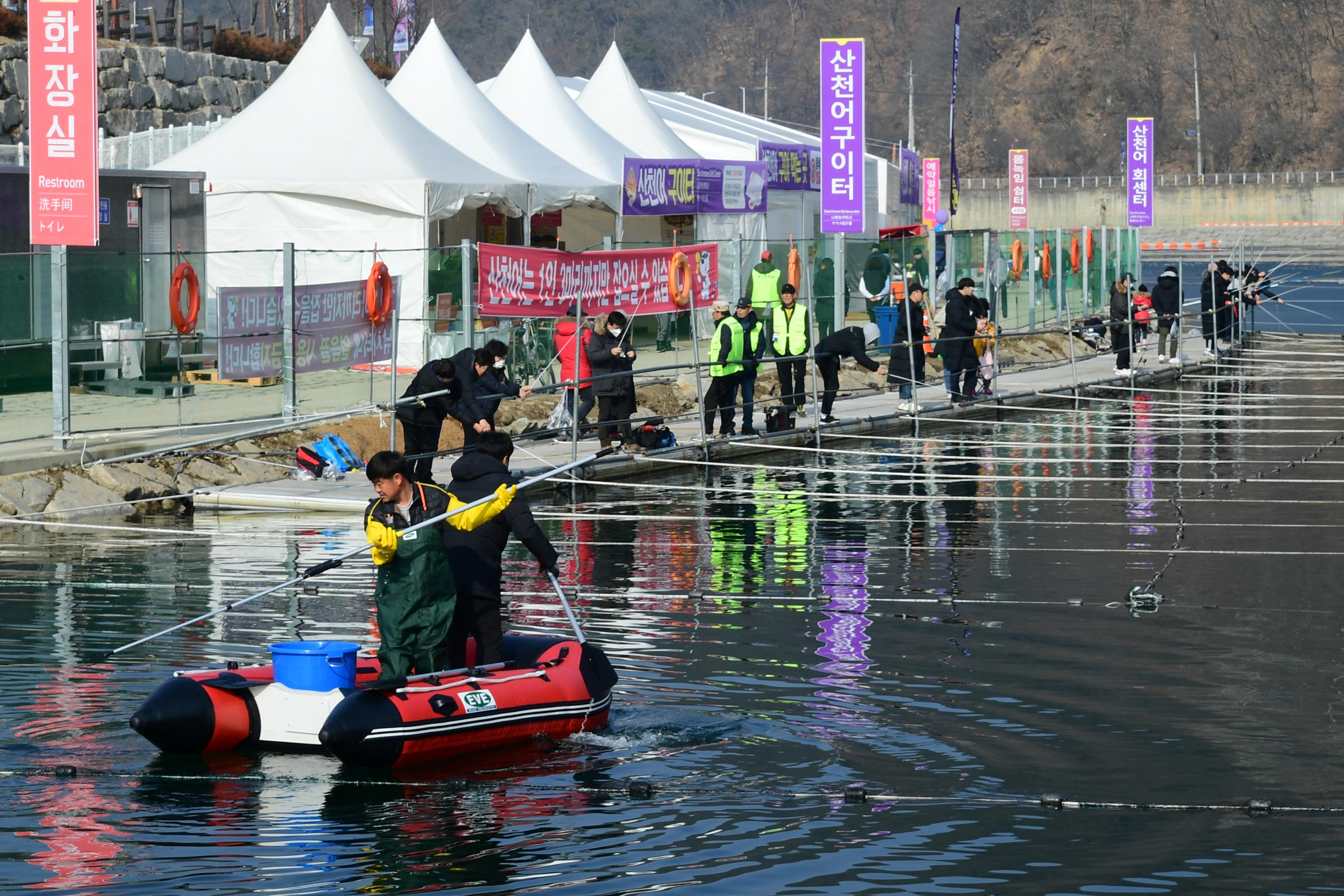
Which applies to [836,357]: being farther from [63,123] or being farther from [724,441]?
[63,123]

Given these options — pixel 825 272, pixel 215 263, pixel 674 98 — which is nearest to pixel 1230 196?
pixel 674 98

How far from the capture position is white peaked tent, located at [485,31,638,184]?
105 feet

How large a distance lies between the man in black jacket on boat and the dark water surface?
750 mm

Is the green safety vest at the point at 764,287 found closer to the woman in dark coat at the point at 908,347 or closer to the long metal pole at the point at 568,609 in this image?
the woman in dark coat at the point at 908,347

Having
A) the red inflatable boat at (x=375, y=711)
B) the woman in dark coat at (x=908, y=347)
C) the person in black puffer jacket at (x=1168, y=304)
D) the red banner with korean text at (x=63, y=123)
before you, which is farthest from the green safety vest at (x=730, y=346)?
the person in black puffer jacket at (x=1168, y=304)

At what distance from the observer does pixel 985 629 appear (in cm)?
1198

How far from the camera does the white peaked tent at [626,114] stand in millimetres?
36250

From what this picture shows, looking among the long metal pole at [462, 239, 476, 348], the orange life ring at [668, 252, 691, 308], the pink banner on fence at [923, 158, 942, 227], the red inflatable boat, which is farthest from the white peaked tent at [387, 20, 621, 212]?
the pink banner on fence at [923, 158, 942, 227]

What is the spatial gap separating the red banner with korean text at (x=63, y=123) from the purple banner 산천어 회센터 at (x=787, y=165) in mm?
22117

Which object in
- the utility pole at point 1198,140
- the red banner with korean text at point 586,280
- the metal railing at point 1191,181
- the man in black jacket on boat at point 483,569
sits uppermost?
the utility pole at point 1198,140

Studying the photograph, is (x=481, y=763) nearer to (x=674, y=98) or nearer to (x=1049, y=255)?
(x=1049, y=255)

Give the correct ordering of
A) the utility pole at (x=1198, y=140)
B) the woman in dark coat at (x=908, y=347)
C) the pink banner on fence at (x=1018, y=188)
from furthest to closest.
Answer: the utility pole at (x=1198, y=140) → the pink banner on fence at (x=1018, y=188) → the woman in dark coat at (x=908, y=347)

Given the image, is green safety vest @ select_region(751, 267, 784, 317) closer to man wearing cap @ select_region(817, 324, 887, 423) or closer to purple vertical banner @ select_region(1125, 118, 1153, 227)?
man wearing cap @ select_region(817, 324, 887, 423)

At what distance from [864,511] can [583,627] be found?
600 centimetres
